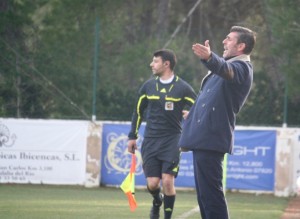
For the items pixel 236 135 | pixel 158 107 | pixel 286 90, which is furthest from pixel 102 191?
pixel 158 107

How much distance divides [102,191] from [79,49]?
5162 millimetres

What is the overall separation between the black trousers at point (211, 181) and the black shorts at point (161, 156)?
333 centimetres

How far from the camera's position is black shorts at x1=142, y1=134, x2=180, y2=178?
1084 cm

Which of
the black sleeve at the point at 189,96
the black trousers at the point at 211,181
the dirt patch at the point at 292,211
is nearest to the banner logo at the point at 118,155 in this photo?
the dirt patch at the point at 292,211

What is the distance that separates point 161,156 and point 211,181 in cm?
347

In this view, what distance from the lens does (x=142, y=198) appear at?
1534 cm

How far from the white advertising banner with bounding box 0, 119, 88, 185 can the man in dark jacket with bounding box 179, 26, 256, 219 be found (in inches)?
404

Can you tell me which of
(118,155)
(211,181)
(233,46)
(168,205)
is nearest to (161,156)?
(168,205)

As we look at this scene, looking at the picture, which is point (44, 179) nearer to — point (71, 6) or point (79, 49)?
point (79, 49)

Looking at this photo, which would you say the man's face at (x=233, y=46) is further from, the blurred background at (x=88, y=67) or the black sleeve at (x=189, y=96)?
the blurred background at (x=88, y=67)

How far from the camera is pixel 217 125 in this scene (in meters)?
7.38

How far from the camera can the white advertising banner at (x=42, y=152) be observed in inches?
690

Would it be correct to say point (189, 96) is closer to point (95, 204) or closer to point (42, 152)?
point (95, 204)

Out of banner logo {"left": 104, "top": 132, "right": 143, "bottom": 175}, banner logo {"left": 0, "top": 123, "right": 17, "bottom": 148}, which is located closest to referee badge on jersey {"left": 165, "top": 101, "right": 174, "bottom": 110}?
banner logo {"left": 104, "top": 132, "right": 143, "bottom": 175}
